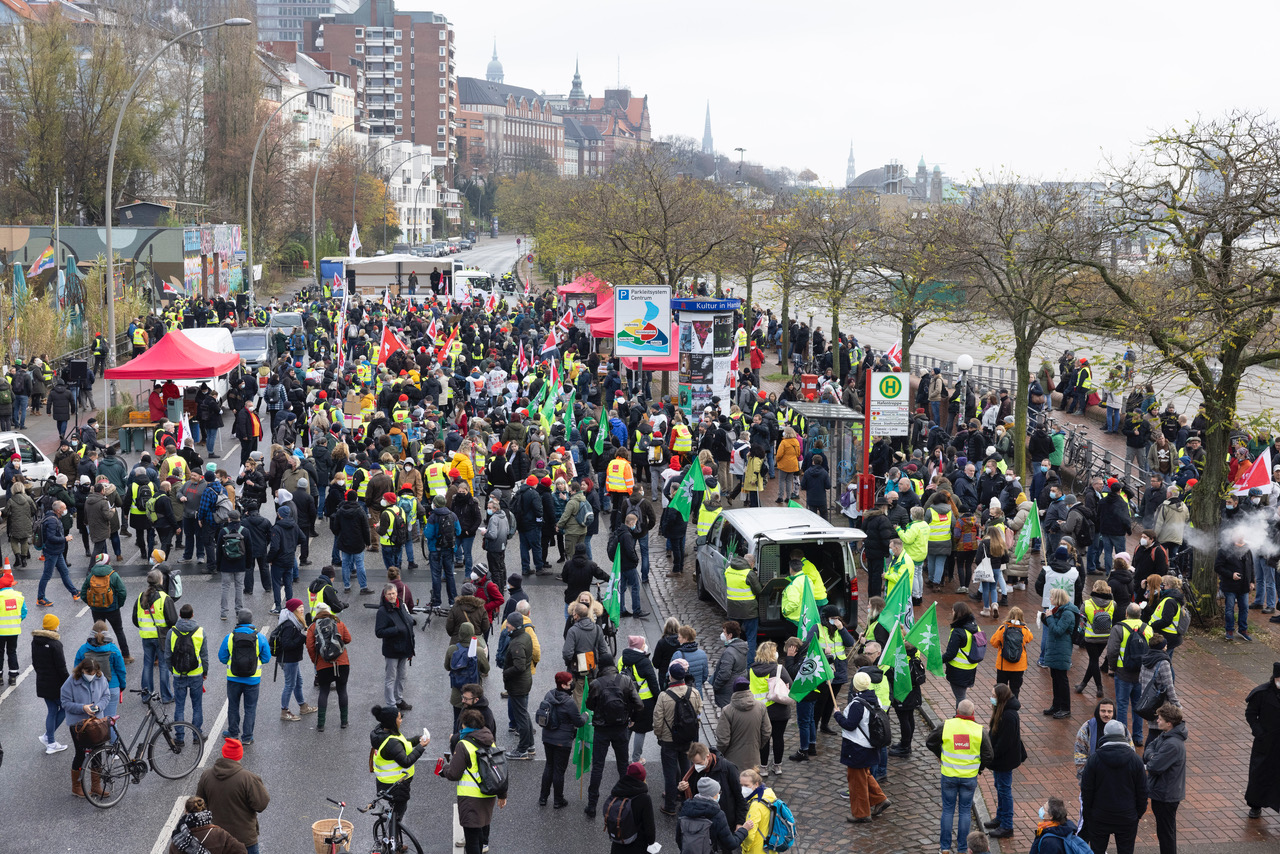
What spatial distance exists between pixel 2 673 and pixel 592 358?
883 inches

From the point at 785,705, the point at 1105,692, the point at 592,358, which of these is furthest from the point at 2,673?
the point at 592,358

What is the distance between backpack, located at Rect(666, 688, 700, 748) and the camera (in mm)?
10469

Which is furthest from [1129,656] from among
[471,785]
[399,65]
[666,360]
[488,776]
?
[399,65]

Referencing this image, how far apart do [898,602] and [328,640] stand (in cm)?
559

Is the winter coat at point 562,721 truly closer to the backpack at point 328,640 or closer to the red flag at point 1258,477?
the backpack at point 328,640

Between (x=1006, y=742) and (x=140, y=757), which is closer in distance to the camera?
(x=1006, y=742)

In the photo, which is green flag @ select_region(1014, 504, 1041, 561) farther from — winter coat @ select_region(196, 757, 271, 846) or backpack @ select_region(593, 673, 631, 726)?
winter coat @ select_region(196, 757, 271, 846)

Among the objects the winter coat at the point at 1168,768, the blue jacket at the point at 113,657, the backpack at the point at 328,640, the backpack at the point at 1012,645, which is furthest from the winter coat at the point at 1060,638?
the blue jacket at the point at 113,657

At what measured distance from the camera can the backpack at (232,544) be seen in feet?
50.0

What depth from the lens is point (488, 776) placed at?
9.49 metres

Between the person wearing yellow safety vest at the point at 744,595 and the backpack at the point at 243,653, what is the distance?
16.9 ft

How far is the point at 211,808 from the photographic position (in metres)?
9.10

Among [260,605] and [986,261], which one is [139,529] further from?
[986,261]

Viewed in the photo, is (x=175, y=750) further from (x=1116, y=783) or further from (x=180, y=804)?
(x=1116, y=783)
